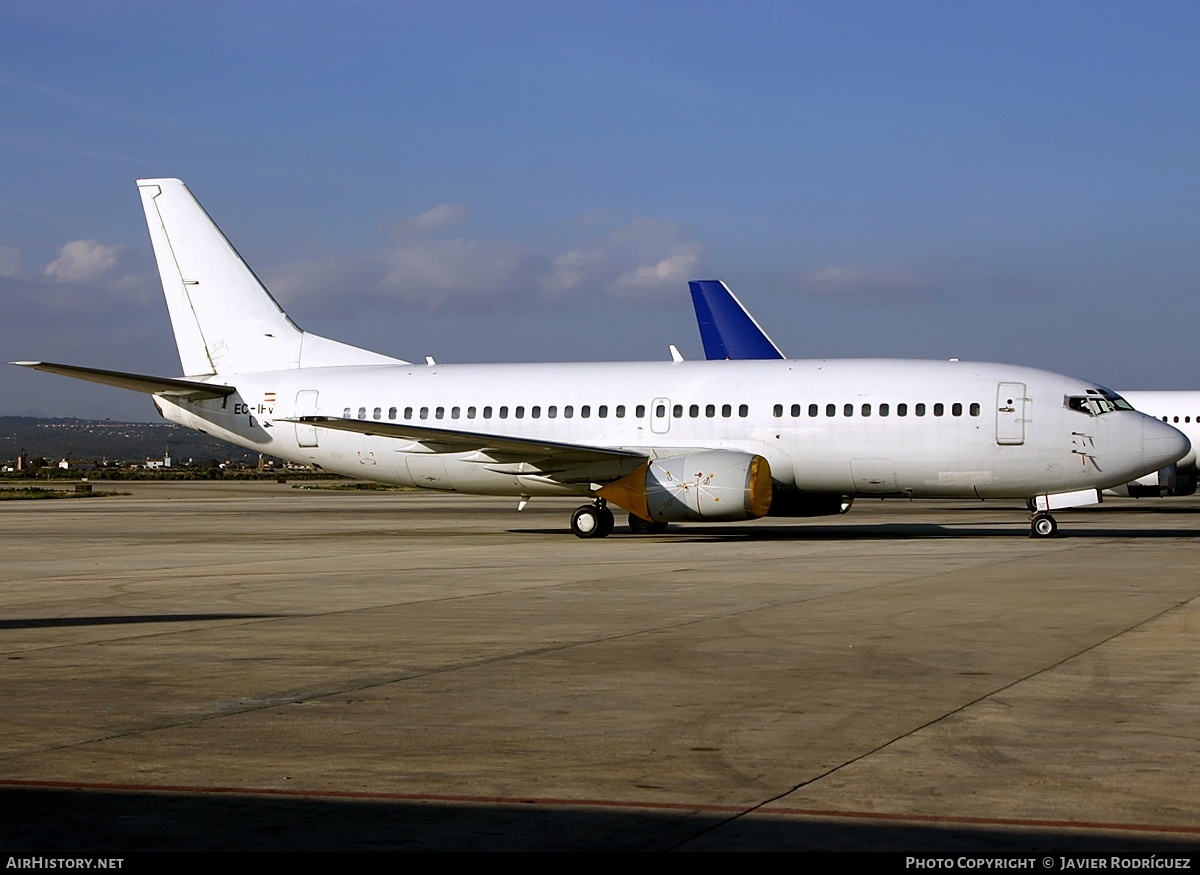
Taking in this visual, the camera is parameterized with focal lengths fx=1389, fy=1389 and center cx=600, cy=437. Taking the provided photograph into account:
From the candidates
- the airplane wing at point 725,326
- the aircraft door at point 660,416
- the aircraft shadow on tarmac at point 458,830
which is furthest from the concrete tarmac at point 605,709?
the airplane wing at point 725,326

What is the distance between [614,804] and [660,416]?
22869 millimetres

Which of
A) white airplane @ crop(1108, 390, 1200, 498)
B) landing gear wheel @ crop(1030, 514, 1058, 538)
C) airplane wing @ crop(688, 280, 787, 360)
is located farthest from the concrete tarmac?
airplane wing @ crop(688, 280, 787, 360)

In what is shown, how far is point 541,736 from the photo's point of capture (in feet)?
27.1

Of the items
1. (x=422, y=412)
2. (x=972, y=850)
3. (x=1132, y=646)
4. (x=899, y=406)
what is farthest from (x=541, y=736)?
(x=422, y=412)

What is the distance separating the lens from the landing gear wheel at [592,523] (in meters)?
28.8

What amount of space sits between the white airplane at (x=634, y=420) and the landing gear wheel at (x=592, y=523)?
0.04 metres

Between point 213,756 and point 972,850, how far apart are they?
4.19 metres

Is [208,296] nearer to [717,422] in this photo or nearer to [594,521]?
[594,521]

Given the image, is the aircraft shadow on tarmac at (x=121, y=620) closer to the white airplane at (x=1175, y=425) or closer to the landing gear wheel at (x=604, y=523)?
the landing gear wheel at (x=604, y=523)

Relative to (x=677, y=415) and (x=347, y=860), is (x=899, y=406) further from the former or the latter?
(x=347, y=860)

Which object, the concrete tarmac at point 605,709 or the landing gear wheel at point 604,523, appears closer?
the concrete tarmac at point 605,709

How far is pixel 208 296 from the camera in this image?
33188 millimetres

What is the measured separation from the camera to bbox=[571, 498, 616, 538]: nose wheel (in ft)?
94.5

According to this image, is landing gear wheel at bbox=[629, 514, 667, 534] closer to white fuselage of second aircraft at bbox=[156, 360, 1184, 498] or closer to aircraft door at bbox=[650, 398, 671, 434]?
white fuselage of second aircraft at bbox=[156, 360, 1184, 498]
